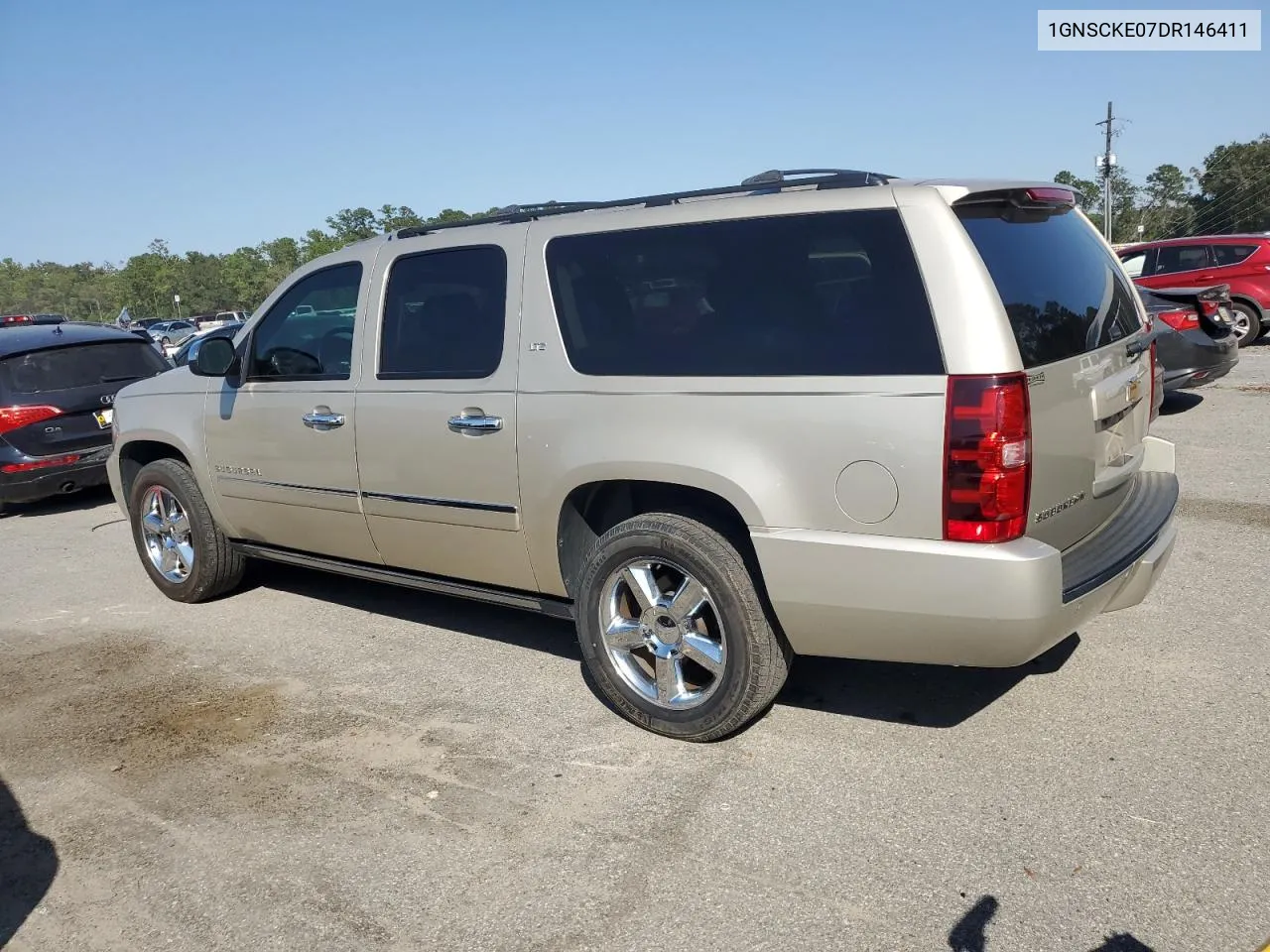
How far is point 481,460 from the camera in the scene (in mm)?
4109

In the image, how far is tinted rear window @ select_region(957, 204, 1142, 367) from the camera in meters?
3.18

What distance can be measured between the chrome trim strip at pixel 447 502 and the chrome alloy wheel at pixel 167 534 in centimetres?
180

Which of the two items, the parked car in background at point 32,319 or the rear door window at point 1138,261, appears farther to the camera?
the parked car in background at point 32,319

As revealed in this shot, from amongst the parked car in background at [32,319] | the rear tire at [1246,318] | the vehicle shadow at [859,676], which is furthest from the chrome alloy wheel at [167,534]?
the rear tire at [1246,318]

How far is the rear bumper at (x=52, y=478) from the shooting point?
8.31m

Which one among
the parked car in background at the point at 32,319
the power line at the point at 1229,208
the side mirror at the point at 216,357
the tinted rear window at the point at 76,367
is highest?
the power line at the point at 1229,208

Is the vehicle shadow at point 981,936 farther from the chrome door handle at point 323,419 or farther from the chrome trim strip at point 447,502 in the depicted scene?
the chrome door handle at point 323,419

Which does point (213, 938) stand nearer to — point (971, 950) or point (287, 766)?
point (287, 766)

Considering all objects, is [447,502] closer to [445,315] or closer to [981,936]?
[445,315]

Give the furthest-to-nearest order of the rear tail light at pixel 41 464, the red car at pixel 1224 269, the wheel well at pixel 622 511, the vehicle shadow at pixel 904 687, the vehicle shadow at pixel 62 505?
the red car at pixel 1224 269 < the vehicle shadow at pixel 62 505 < the rear tail light at pixel 41 464 < the vehicle shadow at pixel 904 687 < the wheel well at pixel 622 511

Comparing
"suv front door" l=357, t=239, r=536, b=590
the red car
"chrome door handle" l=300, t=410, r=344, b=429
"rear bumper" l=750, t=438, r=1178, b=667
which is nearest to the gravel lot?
"rear bumper" l=750, t=438, r=1178, b=667

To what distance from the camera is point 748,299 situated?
11.4ft

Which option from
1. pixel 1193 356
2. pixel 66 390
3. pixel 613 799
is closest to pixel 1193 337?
pixel 1193 356

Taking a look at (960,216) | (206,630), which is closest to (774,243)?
(960,216)
